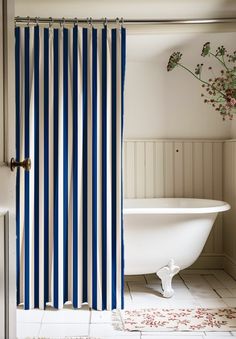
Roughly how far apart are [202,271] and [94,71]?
7.56ft

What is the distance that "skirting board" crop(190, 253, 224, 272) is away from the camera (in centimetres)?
425

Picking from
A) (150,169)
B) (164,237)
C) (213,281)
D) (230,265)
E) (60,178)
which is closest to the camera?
(60,178)

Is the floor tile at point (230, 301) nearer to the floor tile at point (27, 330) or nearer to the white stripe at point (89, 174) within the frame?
the white stripe at point (89, 174)

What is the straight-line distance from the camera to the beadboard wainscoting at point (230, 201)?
13.0ft

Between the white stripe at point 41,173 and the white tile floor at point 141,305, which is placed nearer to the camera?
the white tile floor at point 141,305

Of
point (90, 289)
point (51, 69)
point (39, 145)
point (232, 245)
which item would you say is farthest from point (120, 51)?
point (232, 245)

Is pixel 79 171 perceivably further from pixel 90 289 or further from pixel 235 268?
pixel 235 268

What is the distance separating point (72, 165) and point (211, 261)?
2031mm

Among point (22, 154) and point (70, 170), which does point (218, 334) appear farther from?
point (22, 154)

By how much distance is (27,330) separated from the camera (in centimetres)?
263

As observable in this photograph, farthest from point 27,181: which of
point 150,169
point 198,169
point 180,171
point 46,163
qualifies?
point 198,169

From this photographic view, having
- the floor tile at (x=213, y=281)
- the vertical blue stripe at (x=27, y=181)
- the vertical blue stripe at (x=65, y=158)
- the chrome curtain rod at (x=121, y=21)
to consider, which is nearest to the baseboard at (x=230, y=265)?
the floor tile at (x=213, y=281)

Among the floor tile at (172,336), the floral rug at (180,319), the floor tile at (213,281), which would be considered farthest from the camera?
the floor tile at (213,281)

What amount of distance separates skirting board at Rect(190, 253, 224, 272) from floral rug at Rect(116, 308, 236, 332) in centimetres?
122
